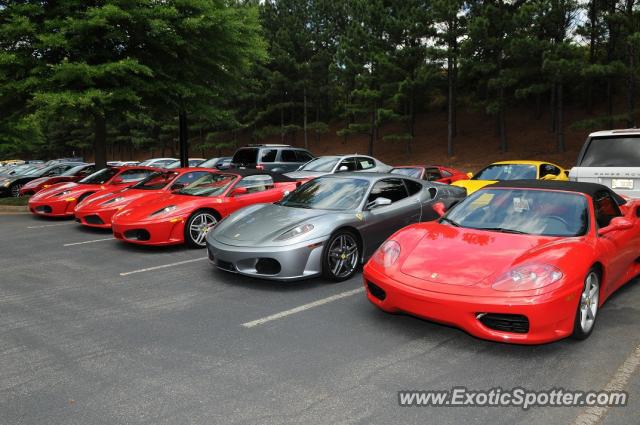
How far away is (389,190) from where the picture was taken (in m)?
6.94

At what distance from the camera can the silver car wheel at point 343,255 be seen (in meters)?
5.92

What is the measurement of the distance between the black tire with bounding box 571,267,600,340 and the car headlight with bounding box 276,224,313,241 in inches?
117

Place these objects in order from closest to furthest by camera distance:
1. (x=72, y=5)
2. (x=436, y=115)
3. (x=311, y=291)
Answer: (x=311, y=291)
(x=72, y=5)
(x=436, y=115)

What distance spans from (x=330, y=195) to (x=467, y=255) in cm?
278

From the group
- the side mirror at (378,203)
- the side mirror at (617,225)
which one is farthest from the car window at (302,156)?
the side mirror at (617,225)

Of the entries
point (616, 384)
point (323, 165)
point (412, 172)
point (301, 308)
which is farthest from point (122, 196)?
point (616, 384)

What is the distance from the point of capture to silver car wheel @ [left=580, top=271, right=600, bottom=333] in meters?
4.07

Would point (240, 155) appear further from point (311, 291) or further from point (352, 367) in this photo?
point (352, 367)

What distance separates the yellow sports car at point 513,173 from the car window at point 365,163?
3806 millimetres

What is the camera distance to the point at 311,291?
5609 mm

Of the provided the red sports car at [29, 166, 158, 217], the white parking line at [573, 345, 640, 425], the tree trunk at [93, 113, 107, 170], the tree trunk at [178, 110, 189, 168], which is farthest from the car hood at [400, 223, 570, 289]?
the tree trunk at [178, 110, 189, 168]

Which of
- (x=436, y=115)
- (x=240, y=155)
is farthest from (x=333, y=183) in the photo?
(x=436, y=115)

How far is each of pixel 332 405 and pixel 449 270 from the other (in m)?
1.62

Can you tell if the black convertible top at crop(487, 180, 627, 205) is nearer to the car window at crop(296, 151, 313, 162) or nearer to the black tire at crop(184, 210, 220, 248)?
the black tire at crop(184, 210, 220, 248)
